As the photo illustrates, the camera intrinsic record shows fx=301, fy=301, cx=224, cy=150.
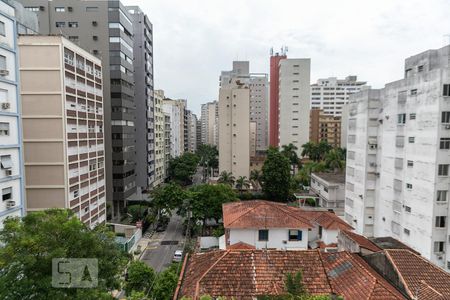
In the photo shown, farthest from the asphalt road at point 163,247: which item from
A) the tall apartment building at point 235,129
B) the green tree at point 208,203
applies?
the tall apartment building at point 235,129

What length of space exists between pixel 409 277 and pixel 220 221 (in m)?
29.9

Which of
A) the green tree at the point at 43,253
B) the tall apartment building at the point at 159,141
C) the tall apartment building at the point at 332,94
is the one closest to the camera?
the green tree at the point at 43,253

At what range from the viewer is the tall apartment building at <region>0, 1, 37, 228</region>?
700 inches

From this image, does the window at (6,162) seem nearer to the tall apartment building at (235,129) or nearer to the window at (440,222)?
the window at (440,222)

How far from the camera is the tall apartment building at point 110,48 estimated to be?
133 ft

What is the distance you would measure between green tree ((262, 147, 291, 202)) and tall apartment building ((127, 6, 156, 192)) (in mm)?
22287

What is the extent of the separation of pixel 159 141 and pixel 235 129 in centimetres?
1734

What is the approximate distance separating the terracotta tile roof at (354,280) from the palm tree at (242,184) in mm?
39843

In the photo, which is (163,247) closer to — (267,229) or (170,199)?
(170,199)

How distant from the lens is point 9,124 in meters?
18.4

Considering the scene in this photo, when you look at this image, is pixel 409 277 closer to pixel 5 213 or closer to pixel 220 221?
pixel 5 213

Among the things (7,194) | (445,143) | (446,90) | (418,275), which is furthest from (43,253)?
(446,90)

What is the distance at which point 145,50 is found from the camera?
180 feet

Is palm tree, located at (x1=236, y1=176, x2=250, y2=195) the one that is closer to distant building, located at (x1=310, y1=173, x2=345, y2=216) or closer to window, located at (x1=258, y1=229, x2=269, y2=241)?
distant building, located at (x1=310, y1=173, x2=345, y2=216)
